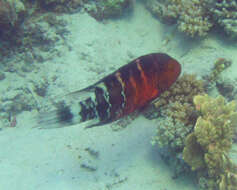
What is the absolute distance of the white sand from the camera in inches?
154

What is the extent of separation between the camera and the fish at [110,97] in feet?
9.07

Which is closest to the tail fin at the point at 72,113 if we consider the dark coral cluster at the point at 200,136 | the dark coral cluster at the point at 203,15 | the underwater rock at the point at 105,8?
the dark coral cluster at the point at 200,136

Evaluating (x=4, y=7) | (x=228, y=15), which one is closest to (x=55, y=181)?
(x=4, y=7)

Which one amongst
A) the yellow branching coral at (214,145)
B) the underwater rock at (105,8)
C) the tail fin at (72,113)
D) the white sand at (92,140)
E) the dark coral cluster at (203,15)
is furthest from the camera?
the underwater rock at (105,8)

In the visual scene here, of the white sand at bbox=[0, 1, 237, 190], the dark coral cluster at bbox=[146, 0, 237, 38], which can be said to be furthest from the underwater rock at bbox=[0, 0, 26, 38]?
the dark coral cluster at bbox=[146, 0, 237, 38]

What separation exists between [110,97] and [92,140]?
2072 mm

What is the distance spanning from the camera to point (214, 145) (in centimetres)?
327

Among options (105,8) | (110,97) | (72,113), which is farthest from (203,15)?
(72,113)

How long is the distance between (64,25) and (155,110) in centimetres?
381

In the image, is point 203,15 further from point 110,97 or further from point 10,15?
point 10,15

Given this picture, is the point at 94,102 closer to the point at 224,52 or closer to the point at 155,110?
the point at 155,110

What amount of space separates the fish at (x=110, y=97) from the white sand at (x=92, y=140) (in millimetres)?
1579

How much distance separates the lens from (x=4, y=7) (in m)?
5.29

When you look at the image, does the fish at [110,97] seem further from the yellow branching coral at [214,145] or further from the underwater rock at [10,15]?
the underwater rock at [10,15]
